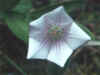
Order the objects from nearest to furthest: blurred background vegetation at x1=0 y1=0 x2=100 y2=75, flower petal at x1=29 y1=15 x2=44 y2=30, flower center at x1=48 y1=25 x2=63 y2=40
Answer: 1. flower petal at x1=29 y1=15 x2=44 y2=30
2. flower center at x1=48 y1=25 x2=63 y2=40
3. blurred background vegetation at x1=0 y1=0 x2=100 y2=75

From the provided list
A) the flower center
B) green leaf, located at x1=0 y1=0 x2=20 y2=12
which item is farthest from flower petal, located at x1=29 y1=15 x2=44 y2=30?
green leaf, located at x1=0 y1=0 x2=20 y2=12

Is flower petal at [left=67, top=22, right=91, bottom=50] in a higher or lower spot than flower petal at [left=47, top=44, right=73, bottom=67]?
higher

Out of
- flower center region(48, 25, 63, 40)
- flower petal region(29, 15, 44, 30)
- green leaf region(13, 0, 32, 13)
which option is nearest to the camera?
flower petal region(29, 15, 44, 30)

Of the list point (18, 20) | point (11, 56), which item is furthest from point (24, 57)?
point (18, 20)

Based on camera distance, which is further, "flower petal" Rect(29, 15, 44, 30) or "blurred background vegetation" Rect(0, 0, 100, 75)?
"blurred background vegetation" Rect(0, 0, 100, 75)

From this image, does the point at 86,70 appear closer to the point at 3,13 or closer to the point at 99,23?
the point at 99,23

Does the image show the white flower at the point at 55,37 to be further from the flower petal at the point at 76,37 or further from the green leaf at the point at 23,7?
the green leaf at the point at 23,7

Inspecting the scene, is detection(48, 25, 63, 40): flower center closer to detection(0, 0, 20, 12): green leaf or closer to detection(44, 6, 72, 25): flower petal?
detection(44, 6, 72, 25): flower petal

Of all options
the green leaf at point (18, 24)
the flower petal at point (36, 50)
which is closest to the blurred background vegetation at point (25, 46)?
the green leaf at point (18, 24)
